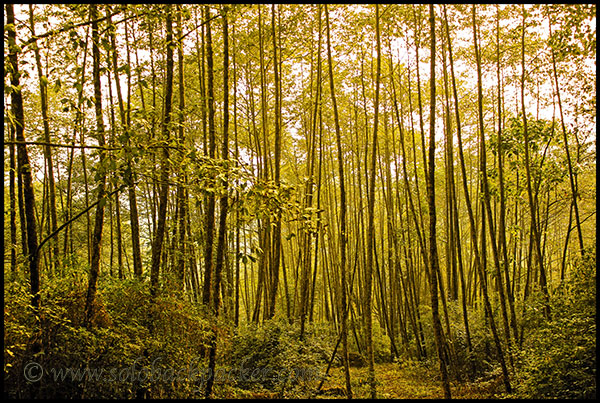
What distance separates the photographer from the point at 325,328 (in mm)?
10484

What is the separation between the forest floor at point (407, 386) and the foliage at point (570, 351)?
4.57ft

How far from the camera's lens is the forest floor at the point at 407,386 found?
6.35 meters

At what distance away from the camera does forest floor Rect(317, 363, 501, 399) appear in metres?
6.35

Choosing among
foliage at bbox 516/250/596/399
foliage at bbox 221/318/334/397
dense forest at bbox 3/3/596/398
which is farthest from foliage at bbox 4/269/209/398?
foliage at bbox 516/250/596/399

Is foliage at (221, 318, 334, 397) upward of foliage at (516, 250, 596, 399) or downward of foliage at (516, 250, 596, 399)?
downward

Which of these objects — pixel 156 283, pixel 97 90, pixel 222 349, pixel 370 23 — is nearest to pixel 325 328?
pixel 222 349

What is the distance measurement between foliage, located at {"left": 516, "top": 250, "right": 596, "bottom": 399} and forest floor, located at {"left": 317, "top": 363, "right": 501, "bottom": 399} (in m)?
1.39

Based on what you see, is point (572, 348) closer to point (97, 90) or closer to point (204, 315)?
point (204, 315)

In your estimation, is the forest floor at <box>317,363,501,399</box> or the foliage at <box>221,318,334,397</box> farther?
the forest floor at <box>317,363,501,399</box>

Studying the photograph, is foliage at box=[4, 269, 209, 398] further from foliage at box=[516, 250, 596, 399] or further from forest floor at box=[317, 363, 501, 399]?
foliage at box=[516, 250, 596, 399]

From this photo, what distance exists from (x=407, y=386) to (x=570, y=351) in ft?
13.2

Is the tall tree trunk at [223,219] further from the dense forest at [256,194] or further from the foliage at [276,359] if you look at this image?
the foliage at [276,359]

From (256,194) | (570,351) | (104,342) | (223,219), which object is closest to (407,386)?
(570,351)

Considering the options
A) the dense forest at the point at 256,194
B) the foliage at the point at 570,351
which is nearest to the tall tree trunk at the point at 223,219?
the dense forest at the point at 256,194
